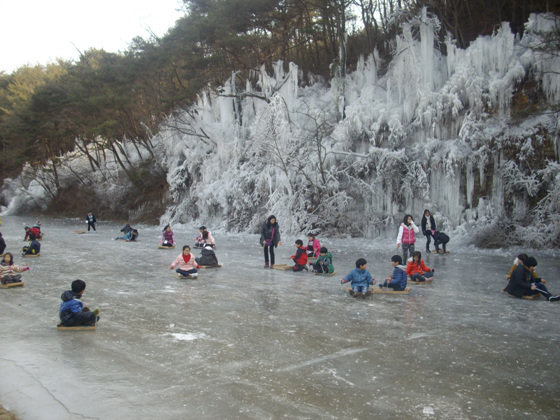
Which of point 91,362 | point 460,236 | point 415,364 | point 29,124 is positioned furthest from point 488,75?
point 29,124

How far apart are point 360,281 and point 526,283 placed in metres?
3.44

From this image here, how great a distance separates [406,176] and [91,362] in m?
18.2

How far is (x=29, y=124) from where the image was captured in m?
46.2

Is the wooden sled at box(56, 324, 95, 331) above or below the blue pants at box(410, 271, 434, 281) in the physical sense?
below

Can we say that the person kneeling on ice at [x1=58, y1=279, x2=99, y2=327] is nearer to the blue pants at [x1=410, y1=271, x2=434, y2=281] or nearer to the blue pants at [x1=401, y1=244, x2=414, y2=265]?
the blue pants at [x1=410, y1=271, x2=434, y2=281]

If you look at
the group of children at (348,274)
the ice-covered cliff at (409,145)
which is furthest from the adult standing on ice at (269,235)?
the ice-covered cliff at (409,145)

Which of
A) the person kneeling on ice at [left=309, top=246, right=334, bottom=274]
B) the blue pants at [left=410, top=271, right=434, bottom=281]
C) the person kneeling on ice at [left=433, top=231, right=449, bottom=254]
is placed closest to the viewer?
the blue pants at [left=410, top=271, right=434, bottom=281]

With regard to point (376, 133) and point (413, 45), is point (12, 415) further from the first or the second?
point (413, 45)

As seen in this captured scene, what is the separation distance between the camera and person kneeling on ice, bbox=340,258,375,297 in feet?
32.4

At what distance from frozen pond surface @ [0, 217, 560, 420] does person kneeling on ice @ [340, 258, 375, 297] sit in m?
0.20

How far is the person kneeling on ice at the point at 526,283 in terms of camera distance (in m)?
9.68

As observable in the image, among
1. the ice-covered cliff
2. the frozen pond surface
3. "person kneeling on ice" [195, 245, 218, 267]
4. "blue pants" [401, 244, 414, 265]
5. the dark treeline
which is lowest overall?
the frozen pond surface

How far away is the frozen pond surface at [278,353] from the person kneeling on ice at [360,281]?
0.20 metres

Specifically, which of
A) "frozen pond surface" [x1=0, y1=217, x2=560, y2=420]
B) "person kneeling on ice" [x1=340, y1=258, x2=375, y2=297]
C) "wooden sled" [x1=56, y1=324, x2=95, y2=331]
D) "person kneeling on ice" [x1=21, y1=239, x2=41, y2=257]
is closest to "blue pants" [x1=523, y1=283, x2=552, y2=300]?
"frozen pond surface" [x1=0, y1=217, x2=560, y2=420]
